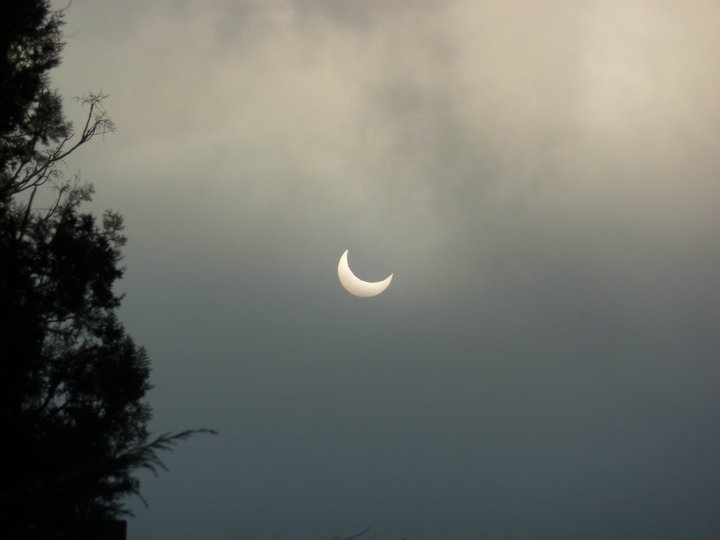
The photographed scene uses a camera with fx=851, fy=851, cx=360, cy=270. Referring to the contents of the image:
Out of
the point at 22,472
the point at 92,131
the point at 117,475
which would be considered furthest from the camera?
the point at 92,131

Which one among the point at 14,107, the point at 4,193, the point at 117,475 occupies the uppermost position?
the point at 14,107

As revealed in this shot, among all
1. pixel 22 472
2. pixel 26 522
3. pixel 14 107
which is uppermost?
pixel 14 107

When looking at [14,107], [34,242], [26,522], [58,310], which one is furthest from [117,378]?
[26,522]

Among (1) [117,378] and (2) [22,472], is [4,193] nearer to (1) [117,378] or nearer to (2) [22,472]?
(1) [117,378]

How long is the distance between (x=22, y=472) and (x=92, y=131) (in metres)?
8.30

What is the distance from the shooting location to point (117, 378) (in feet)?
61.5

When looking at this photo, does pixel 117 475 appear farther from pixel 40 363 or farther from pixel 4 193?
pixel 4 193

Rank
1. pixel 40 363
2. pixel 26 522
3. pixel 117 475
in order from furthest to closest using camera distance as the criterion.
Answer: pixel 40 363
pixel 117 475
pixel 26 522

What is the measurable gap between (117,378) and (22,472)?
7.40 m

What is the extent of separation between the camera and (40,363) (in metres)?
13.7

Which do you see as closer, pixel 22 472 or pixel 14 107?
pixel 22 472

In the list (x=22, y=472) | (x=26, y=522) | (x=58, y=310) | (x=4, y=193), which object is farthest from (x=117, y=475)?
(x=58, y=310)

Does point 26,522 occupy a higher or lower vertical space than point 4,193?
lower

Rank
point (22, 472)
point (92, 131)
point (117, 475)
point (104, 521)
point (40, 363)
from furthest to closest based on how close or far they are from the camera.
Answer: point (92, 131) → point (40, 363) → point (22, 472) → point (104, 521) → point (117, 475)
